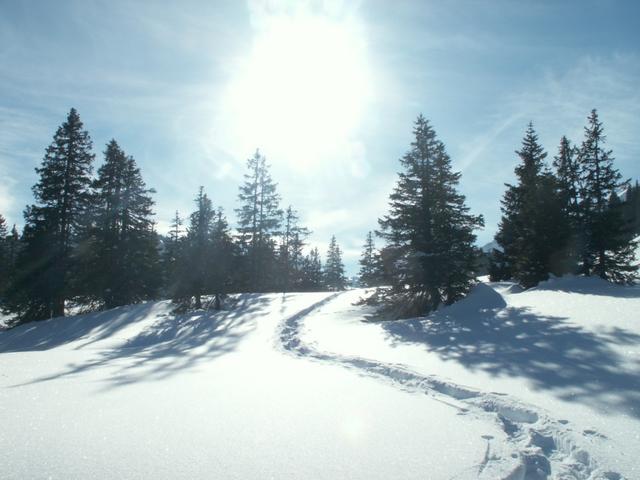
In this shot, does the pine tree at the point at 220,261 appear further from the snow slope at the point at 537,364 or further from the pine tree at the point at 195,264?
the snow slope at the point at 537,364

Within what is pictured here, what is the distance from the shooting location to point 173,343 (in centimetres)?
1551

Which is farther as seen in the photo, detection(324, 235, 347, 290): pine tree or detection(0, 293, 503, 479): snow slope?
detection(324, 235, 347, 290): pine tree

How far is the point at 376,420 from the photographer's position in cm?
508

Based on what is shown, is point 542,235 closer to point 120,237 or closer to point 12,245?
point 120,237

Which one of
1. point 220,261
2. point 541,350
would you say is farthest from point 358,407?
point 220,261

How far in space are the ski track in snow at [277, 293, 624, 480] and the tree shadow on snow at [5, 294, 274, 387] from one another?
491 centimetres

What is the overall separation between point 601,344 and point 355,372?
17.0 feet

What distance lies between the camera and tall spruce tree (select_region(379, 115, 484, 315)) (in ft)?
57.2

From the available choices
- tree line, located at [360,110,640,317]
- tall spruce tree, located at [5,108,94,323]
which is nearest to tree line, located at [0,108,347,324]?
tall spruce tree, located at [5,108,94,323]

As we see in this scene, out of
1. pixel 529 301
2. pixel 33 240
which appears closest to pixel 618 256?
pixel 529 301

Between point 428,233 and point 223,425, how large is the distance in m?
14.7

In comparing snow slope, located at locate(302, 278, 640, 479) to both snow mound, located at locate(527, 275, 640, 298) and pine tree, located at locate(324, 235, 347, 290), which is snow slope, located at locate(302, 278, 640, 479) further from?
pine tree, located at locate(324, 235, 347, 290)

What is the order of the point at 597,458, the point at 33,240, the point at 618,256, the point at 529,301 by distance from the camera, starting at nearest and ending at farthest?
1. the point at 597,458
2. the point at 529,301
3. the point at 618,256
4. the point at 33,240

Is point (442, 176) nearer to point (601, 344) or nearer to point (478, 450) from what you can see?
point (601, 344)
